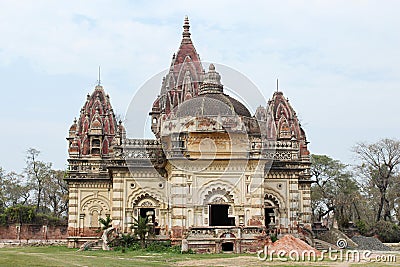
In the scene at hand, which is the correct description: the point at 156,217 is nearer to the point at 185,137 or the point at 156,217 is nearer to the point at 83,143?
the point at 185,137

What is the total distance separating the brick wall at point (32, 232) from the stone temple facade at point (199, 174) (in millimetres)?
6713

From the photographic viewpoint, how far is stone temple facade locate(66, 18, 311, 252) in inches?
1378

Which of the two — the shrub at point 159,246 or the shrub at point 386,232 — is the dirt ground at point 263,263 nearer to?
the shrub at point 159,246

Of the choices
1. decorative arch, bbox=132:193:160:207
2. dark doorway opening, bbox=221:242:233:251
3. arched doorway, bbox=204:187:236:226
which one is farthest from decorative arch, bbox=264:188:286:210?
dark doorway opening, bbox=221:242:233:251

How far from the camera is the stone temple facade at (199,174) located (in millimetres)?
35000

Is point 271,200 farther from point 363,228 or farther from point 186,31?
point 186,31

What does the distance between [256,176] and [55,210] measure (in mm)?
36872

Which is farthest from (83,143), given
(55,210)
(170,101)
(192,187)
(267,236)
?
(55,210)

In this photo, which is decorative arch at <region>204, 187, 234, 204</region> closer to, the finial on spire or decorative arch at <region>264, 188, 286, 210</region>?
decorative arch at <region>264, 188, 286, 210</region>

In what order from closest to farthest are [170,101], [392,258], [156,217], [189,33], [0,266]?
[0,266] → [392,258] → [156,217] → [170,101] → [189,33]

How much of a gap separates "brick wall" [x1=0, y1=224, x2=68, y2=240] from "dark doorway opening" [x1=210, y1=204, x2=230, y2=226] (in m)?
16.6

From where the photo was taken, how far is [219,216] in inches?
1480

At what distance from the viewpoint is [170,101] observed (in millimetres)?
45375

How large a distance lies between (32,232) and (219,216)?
18691 millimetres
